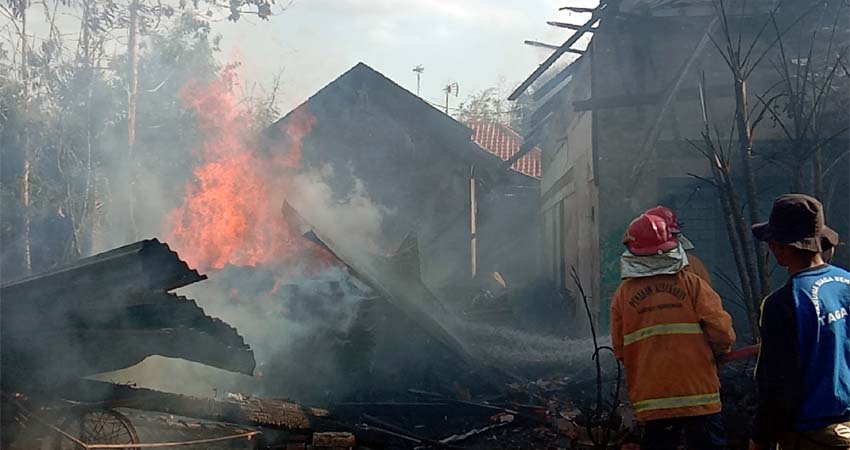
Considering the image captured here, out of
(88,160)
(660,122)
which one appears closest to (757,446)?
(660,122)

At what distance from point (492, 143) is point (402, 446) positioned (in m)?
26.7

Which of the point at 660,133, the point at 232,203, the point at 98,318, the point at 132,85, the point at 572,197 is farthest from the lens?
the point at 132,85

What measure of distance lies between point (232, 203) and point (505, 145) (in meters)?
21.6

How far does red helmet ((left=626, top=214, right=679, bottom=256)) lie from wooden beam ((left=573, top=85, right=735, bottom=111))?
261 inches

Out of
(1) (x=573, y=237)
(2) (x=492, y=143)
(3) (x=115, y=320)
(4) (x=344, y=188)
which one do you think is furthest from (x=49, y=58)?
(2) (x=492, y=143)

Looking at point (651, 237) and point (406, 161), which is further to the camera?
point (406, 161)

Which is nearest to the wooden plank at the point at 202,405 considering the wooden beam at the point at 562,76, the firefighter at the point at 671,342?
the firefighter at the point at 671,342

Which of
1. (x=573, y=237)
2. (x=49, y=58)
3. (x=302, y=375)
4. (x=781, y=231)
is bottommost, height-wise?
(x=302, y=375)

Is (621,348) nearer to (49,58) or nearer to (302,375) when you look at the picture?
(302,375)

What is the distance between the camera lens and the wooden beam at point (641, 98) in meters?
9.85

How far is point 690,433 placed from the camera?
3.87 metres

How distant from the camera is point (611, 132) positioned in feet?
34.1

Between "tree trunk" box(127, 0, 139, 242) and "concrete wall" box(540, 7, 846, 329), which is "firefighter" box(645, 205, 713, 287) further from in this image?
"tree trunk" box(127, 0, 139, 242)

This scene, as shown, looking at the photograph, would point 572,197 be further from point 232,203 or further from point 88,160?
point 88,160
